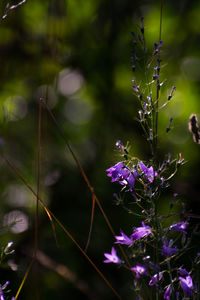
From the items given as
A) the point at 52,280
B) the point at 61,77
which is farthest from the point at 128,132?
the point at 52,280

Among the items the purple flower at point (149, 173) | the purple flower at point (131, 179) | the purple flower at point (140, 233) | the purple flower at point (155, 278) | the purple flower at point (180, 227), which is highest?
the purple flower at point (131, 179)

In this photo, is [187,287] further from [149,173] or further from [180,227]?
[149,173]

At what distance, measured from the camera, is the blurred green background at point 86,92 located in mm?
3225

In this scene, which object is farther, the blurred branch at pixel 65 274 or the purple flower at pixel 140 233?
the blurred branch at pixel 65 274

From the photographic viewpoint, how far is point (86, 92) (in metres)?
3.67

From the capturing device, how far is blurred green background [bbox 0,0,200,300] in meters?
3.22

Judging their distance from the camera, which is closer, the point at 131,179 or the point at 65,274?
the point at 131,179

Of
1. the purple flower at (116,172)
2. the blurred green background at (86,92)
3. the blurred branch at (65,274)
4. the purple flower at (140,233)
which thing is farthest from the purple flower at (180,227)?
the blurred green background at (86,92)

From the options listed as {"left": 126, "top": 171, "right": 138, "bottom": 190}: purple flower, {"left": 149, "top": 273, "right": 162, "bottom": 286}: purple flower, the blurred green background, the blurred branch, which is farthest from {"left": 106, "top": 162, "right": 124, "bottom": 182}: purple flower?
the blurred green background

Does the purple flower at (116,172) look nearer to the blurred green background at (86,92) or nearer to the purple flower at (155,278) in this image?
the purple flower at (155,278)

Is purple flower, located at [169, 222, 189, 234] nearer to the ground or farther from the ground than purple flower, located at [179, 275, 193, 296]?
farther from the ground

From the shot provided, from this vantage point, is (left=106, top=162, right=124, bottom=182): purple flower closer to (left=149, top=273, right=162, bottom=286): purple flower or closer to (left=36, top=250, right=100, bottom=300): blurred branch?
(left=149, top=273, right=162, bottom=286): purple flower

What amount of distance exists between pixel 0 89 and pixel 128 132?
953 millimetres

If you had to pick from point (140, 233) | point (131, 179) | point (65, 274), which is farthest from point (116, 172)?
point (65, 274)
